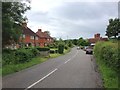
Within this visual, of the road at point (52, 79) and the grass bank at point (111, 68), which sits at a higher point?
the grass bank at point (111, 68)

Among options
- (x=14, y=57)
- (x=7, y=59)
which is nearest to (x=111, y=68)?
(x=7, y=59)

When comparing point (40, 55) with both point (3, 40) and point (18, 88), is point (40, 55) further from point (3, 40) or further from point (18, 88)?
point (18, 88)

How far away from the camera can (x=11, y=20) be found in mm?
30766

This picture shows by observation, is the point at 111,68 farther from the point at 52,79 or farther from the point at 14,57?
the point at 14,57

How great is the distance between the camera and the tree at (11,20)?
2875 centimetres

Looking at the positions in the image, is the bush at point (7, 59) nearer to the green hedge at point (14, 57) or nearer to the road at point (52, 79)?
the green hedge at point (14, 57)

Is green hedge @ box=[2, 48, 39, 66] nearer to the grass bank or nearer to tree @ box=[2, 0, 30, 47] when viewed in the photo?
tree @ box=[2, 0, 30, 47]

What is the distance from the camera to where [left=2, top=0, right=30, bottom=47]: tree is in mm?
28750

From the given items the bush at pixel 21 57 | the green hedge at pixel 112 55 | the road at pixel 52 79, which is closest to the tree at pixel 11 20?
the bush at pixel 21 57

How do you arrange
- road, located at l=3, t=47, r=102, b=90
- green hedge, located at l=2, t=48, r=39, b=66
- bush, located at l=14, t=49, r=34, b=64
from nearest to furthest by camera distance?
road, located at l=3, t=47, r=102, b=90
green hedge, located at l=2, t=48, r=39, b=66
bush, located at l=14, t=49, r=34, b=64

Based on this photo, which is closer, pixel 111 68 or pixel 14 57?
pixel 111 68

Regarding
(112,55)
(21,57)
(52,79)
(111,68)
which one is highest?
(112,55)

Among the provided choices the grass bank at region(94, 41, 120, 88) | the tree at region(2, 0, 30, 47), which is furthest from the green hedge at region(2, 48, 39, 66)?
A: the grass bank at region(94, 41, 120, 88)

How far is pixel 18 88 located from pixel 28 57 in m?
19.6
